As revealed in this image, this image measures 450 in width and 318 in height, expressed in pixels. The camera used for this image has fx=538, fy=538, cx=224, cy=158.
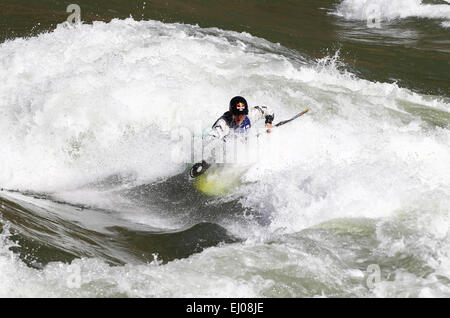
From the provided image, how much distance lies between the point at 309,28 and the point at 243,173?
9.61m

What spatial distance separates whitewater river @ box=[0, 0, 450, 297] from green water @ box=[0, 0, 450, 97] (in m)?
0.10

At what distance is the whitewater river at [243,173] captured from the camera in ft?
14.9

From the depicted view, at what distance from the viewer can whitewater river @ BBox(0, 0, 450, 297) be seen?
14.9 ft

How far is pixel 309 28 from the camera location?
51.9 ft

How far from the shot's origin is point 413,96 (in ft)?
34.8

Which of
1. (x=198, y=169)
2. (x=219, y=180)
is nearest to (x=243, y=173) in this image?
(x=219, y=180)

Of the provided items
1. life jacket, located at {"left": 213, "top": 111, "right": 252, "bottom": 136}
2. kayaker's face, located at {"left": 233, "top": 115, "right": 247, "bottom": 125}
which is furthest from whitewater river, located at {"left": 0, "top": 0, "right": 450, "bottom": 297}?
kayaker's face, located at {"left": 233, "top": 115, "right": 247, "bottom": 125}

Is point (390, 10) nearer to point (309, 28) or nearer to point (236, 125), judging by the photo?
point (309, 28)

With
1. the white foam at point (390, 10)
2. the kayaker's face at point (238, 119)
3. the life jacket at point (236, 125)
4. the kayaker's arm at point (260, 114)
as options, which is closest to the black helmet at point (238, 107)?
the kayaker's face at point (238, 119)

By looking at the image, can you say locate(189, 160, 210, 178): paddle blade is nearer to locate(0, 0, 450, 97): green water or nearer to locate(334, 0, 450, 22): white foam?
locate(0, 0, 450, 97): green water

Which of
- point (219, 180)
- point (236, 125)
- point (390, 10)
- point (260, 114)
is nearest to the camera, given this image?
point (219, 180)

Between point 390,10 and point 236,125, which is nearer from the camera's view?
point 236,125

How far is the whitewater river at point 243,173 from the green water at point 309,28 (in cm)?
10

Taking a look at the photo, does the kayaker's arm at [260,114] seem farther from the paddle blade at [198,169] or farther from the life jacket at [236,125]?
the paddle blade at [198,169]
